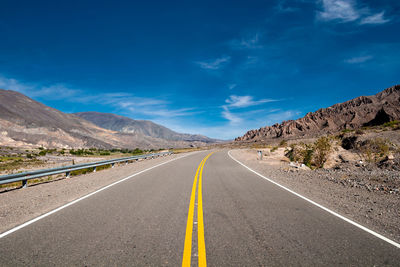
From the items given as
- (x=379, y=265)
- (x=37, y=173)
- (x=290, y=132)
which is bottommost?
(x=379, y=265)

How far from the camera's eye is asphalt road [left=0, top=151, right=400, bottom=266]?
340cm

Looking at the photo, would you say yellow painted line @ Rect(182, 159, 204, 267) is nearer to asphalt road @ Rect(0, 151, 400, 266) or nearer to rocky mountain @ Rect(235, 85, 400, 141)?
asphalt road @ Rect(0, 151, 400, 266)

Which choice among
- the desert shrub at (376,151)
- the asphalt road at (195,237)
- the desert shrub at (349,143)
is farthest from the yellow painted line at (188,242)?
the desert shrub at (349,143)

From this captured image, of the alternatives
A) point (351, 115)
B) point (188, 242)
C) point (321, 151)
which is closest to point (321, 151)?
point (321, 151)

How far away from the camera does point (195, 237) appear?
413 centimetres

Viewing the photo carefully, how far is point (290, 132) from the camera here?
4532 inches

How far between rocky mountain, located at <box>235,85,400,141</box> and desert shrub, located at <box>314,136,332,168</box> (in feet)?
222

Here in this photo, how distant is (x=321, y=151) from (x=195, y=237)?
670 inches

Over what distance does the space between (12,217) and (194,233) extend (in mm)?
4748

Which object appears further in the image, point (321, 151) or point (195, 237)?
point (321, 151)

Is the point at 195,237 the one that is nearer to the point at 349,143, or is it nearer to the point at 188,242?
the point at 188,242

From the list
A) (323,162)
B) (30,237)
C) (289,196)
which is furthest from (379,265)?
(323,162)

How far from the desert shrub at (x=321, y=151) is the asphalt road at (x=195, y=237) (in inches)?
517

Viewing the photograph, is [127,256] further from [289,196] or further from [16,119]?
[16,119]
